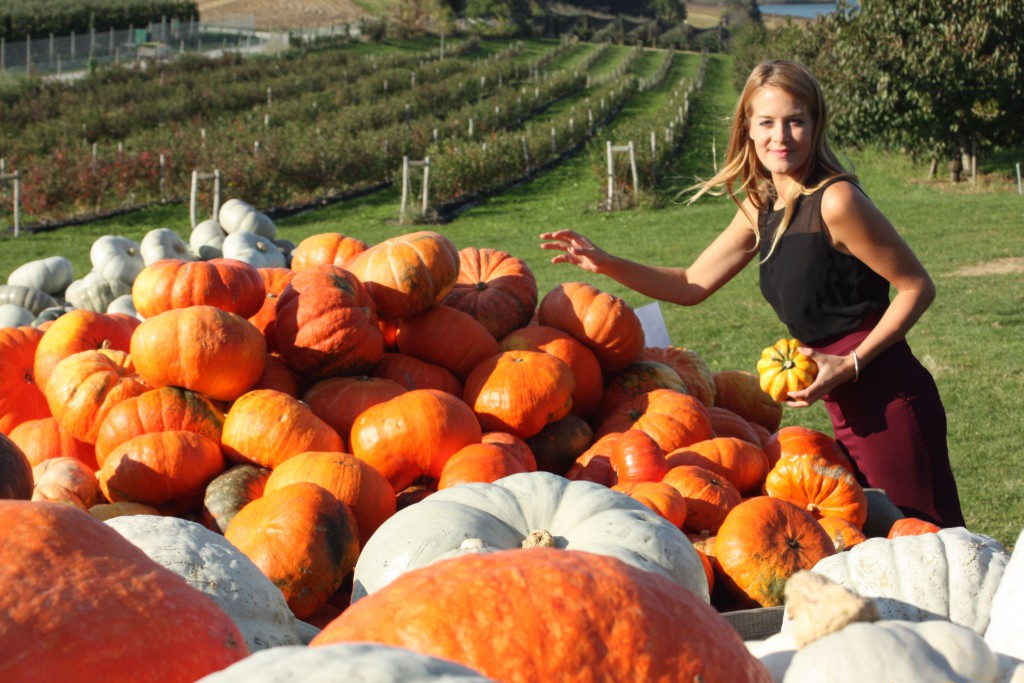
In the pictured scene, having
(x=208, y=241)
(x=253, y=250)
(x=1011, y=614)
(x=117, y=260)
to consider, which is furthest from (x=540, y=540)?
(x=208, y=241)

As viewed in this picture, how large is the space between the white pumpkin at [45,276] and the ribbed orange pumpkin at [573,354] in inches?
161

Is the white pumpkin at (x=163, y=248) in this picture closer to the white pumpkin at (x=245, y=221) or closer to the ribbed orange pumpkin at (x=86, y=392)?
the white pumpkin at (x=245, y=221)

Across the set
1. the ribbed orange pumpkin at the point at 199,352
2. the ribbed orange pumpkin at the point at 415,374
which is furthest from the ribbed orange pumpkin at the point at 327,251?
the ribbed orange pumpkin at the point at 199,352

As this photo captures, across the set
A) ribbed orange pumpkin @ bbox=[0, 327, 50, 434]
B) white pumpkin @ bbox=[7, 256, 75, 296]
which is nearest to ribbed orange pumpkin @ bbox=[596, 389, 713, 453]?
ribbed orange pumpkin @ bbox=[0, 327, 50, 434]

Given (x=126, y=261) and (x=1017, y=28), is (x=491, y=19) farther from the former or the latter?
(x=126, y=261)

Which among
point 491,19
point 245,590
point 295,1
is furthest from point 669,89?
point 245,590

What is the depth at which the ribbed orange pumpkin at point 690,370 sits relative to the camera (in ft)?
14.0

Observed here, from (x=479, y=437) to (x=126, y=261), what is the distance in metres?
4.00

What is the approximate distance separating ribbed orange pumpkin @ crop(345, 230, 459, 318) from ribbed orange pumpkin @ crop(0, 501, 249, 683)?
266cm

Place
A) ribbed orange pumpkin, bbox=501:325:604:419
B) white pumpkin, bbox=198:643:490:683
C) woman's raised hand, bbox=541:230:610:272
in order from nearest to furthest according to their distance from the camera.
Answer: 1. white pumpkin, bbox=198:643:490:683
2. woman's raised hand, bbox=541:230:610:272
3. ribbed orange pumpkin, bbox=501:325:604:419

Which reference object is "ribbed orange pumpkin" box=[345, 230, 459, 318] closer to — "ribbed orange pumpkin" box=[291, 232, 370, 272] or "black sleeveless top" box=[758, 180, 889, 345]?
"ribbed orange pumpkin" box=[291, 232, 370, 272]

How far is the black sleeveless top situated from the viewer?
3.10m

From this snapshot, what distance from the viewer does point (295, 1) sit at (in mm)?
71500

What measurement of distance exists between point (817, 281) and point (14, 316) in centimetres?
463
